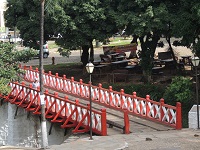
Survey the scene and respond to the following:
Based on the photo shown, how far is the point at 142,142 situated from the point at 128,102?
5563mm

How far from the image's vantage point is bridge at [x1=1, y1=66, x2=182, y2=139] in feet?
54.7

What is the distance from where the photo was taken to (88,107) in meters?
17.0

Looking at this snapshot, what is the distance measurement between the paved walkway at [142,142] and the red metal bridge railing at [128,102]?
112 cm

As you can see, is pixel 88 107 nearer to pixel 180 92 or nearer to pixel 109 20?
pixel 180 92

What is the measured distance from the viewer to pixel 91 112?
16078 mm

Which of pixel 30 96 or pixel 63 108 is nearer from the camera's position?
pixel 63 108

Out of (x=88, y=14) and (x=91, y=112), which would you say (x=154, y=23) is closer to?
(x=88, y=14)

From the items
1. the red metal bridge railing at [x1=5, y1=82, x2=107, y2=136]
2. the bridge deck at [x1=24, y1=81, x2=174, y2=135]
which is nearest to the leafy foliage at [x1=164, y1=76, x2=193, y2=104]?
the bridge deck at [x1=24, y1=81, x2=174, y2=135]

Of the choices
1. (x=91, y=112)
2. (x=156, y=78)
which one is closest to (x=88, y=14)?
(x=156, y=78)

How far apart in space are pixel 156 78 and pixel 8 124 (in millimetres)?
10514

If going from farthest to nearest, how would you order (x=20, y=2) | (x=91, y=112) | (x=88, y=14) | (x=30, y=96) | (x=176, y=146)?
(x=20, y=2), (x=88, y=14), (x=30, y=96), (x=91, y=112), (x=176, y=146)

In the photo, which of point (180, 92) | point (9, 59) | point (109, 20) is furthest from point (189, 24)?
point (9, 59)

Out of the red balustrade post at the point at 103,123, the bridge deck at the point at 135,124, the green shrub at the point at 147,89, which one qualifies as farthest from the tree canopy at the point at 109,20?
the red balustrade post at the point at 103,123

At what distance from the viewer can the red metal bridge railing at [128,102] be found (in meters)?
17.2
